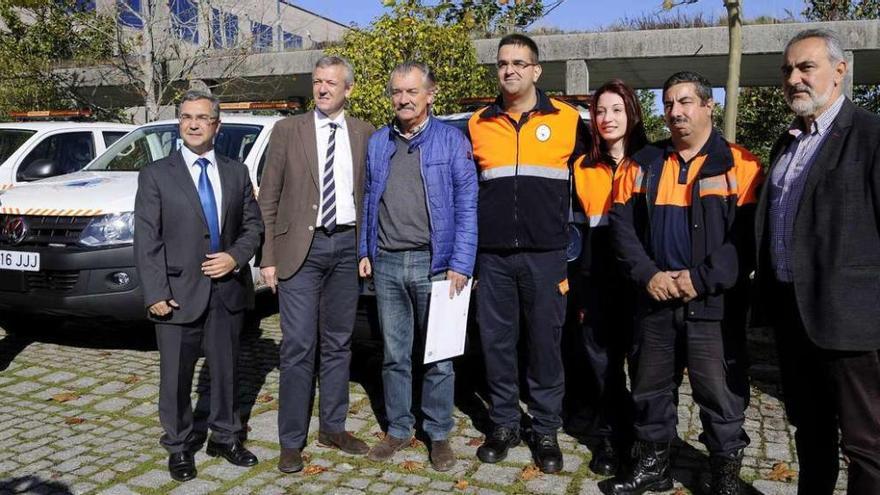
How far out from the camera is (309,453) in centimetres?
429

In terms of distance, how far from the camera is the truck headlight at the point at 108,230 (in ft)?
18.9

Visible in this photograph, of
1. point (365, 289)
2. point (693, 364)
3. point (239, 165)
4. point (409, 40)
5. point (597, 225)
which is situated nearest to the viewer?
point (693, 364)

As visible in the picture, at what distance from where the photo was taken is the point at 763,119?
17734mm

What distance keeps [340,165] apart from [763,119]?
626 inches

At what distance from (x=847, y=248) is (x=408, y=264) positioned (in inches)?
79.7

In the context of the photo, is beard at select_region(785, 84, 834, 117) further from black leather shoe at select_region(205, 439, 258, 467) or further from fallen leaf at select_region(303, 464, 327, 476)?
black leather shoe at select_region(205, 439, 258, 467)

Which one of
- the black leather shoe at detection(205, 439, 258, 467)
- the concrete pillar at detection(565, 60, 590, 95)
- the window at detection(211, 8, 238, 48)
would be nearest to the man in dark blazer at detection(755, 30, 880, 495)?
the black leather shoe at detection(205, 439, 258, 467)

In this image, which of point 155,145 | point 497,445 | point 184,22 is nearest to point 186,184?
point 497,445

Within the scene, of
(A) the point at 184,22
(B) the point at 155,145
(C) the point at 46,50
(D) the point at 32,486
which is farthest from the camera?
(C) the point at 46,50

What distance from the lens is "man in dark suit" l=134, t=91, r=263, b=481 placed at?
387cm

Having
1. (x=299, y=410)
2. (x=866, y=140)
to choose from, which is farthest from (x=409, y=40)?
(x=866, y=140)

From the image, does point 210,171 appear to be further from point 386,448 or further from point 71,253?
point 71,253

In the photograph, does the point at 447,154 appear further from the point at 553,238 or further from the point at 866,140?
the point at 866,140

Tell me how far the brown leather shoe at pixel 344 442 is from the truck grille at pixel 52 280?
2.63 m
